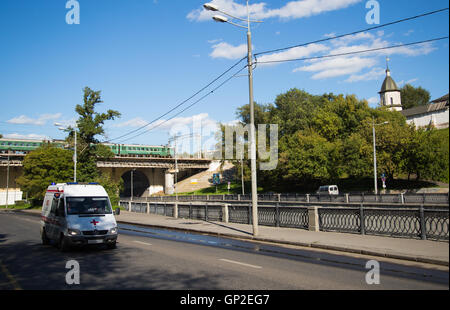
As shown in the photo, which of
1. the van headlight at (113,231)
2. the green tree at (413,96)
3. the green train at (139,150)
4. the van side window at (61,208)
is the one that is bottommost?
the van headlight at (113,231)

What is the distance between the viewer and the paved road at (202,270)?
786cm

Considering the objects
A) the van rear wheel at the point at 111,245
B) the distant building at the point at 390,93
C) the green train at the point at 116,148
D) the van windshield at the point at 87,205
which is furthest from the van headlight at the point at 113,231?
the distant building at the point at 390,93

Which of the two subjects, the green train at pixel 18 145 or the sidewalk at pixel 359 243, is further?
the green train at pixel 18 145

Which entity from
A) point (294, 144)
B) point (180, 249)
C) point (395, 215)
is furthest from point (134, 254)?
point (294, 144)

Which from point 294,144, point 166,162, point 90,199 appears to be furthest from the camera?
point 166,162

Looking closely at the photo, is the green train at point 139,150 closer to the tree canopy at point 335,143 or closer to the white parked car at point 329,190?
the tree canopy at point 335,143

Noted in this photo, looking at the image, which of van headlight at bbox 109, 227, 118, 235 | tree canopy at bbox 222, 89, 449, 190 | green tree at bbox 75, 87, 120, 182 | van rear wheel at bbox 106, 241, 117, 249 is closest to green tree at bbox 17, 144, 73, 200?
green tree at bbox 75, 87, 120, 182

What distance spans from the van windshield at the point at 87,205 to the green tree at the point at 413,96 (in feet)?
381

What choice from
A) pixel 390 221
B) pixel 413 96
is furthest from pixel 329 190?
pixel 413 96

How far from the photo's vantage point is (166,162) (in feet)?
296

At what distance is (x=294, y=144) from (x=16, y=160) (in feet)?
178

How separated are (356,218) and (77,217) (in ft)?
36.7
